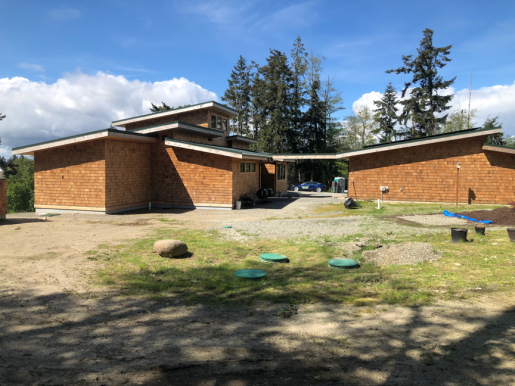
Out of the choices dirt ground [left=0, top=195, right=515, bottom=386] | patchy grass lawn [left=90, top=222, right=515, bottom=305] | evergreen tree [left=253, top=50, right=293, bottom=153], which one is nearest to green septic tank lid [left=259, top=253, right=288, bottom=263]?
patchy grass lawn [left=90, top=222, right=515, bottom=305]

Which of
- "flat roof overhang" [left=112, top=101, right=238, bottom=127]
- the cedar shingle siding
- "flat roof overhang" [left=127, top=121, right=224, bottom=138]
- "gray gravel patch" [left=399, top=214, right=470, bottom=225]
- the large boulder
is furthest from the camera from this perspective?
"flat roof overhang" [left=112, top=101, right=238, bottom=127]

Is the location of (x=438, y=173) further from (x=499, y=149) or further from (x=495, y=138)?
(x=495, y=138)

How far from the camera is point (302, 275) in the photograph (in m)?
7.07

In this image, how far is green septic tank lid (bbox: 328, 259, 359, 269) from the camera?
7.52m

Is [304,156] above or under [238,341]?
above

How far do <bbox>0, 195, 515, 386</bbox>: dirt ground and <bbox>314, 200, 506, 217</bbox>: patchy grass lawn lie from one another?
11376 mm

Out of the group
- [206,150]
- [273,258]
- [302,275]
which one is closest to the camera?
[302,275]

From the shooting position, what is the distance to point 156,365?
355 centimetres

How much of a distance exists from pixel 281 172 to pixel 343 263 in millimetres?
A: 23170

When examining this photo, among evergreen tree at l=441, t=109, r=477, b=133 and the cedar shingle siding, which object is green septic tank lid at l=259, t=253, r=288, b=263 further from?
evergreen tree at l=441, t=109, r=477, b=133

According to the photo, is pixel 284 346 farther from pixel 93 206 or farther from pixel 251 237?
pixel 93 206

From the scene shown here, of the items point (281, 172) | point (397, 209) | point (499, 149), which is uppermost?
point (499, 149)

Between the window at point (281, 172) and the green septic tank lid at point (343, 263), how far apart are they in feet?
69.2

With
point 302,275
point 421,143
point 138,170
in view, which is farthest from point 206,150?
point 421,143
